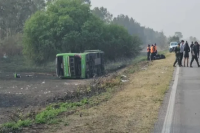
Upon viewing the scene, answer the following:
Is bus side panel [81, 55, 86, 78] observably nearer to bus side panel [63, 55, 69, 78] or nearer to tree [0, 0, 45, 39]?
bus side panel [63, 55, 69, 78]

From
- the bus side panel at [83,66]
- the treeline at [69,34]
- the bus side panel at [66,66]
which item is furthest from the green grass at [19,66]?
the bus side panel at [83,66]

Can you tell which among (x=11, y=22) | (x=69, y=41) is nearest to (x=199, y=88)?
(x=69, y=41)

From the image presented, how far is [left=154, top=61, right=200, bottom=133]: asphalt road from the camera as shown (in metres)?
8.77

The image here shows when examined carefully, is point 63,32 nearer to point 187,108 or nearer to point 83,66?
point 83,66

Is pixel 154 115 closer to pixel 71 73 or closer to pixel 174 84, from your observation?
pixel 174 84

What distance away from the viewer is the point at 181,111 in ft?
35.5

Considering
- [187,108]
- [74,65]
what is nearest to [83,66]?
[74,65]

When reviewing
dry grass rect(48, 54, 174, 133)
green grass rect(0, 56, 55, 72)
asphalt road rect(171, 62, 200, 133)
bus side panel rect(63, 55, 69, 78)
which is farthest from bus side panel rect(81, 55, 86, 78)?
dry grass rect(48, 54, 174, 133)

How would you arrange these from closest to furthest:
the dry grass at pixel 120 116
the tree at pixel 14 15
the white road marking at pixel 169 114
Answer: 1. the white road marking at pixel 169 114
2. the dry grass at pixel 120 116
3. the tree at pixel 14 15

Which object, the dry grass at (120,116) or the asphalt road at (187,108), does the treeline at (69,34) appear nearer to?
the asphalt road at (187,108)

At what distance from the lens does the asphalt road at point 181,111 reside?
8766 millimetres

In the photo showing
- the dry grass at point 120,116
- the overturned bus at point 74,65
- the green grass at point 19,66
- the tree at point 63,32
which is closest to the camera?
the dry grass at point 120,116

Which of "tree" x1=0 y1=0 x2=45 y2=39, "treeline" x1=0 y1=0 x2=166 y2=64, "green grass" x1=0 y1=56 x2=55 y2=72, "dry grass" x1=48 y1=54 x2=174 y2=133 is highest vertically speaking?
"tree" x1=0 y1=0 x2=45 y2=39

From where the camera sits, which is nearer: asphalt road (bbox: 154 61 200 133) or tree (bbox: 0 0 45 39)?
asphalt road (bbox: 154 61 200 133)
